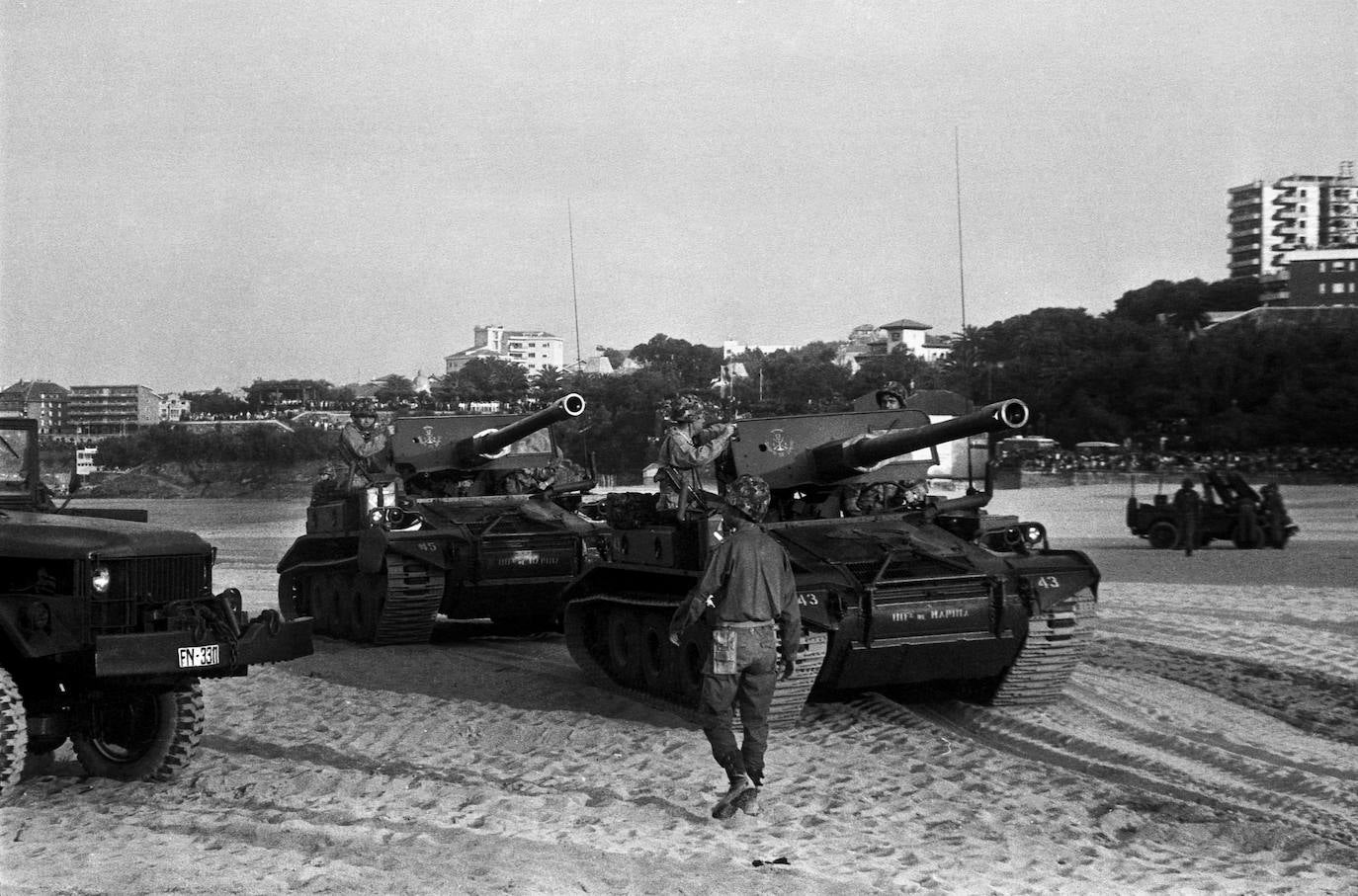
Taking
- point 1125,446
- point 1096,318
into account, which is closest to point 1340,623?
point 1125,446

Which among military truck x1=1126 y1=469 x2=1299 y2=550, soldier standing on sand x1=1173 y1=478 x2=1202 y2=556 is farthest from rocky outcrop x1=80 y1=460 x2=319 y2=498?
soldier standing on sand x1=1173 y1=478 x2=1202 y2=556

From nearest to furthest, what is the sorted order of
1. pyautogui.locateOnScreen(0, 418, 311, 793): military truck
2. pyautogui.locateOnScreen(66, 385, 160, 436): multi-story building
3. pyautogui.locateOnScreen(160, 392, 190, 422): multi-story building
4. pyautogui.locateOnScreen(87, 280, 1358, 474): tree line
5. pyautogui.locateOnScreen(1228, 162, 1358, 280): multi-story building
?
pyautogui.locateOnScreen(0, 418, 311, 793): military truck → pyautogui.locateOnScreen(66, 385, 160, 436): multi-story building → pyautogui.locateOnScreen(87, 280, 1358, 474): tree line → pyautogui.locateOnScreen(160, 392, 190, 422): multi-story building → pyautogui.locateOnScreen(1228, 162, 1358, 280): multi-story building

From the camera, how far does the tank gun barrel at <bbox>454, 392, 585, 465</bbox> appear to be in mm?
15008

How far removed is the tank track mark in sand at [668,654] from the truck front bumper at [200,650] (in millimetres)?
2326

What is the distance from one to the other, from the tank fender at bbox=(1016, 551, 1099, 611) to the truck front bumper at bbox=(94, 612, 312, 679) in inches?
187

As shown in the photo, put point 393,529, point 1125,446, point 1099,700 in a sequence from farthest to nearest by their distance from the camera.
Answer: point 1125,446, point 393,529, point 1099,700

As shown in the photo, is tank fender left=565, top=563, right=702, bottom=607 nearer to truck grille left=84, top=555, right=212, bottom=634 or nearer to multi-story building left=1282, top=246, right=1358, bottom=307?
truck grille left=84, top=555, right=212, bottom=634

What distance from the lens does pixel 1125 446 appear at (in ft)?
192

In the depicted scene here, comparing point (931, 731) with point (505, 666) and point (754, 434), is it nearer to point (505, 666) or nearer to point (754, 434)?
point (754, 434)

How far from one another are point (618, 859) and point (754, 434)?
5.38 metres

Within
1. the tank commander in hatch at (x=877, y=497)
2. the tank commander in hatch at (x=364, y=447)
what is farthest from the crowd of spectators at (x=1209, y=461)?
A: the tank commander in hatch at (x=877, y=497)

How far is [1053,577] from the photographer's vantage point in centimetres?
1084

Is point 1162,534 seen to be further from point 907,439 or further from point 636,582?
point 636,582

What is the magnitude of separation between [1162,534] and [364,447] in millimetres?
17418
